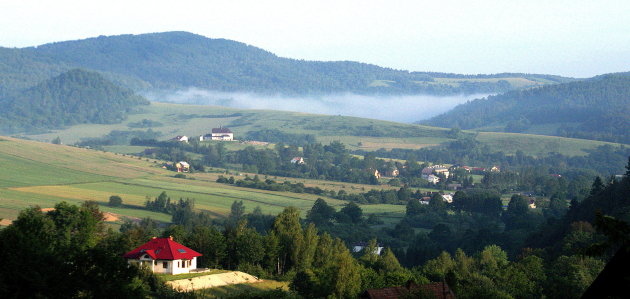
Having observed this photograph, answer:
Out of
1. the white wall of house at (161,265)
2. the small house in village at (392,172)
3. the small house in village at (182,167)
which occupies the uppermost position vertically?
the white wall of house at (161,265)

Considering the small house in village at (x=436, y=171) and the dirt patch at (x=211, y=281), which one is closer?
the dirt patch at (x=211, y=281)

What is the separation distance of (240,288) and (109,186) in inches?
3136

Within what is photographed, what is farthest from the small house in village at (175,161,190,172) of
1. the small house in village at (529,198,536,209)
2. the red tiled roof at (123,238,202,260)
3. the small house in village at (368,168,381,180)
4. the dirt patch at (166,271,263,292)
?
the red tiled roof at (123,238,202,260)

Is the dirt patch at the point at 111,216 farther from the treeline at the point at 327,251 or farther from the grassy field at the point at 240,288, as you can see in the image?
the grassy field at the point at 240,288

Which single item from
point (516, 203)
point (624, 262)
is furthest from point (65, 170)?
point (624, 262)

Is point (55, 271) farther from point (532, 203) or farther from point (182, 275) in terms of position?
point (532, 203)

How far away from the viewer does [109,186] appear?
13038 cm

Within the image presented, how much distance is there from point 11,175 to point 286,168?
7429 centimetres

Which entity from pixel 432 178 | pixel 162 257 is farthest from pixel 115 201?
pixel 432 178

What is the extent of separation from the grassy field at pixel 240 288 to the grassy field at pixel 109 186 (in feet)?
131

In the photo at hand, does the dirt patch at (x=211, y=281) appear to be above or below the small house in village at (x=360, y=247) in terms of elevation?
above

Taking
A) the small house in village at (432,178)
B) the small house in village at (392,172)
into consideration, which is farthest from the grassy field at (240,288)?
the small house in village at (392,172)

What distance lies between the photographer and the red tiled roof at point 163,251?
55469mm

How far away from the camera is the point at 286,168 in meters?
194
